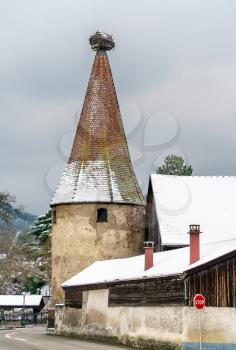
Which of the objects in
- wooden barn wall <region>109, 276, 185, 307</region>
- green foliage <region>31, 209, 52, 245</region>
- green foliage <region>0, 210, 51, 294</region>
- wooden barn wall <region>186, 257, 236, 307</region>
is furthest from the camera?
green foliage <region>31, 209, 52, 245</region>

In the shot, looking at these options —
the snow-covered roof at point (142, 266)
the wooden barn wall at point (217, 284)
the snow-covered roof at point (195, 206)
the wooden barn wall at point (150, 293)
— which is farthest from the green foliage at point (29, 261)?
the wooden barn wall at point (217, 284)

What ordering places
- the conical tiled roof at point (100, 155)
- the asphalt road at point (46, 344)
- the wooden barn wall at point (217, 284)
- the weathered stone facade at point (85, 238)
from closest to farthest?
the wooden barn wall at point (217, 284)
the asphalt road at point (46, 344)
the weathered stone facade at point (85, 238)
the conical tiled roof at point (100, 155)

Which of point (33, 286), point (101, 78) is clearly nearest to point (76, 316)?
point (101, 78)

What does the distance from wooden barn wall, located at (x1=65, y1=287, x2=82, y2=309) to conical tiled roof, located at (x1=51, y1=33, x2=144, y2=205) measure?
6.51 meters

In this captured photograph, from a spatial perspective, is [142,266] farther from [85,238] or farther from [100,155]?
[100,155]

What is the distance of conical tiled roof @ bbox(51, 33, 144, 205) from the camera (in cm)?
4400

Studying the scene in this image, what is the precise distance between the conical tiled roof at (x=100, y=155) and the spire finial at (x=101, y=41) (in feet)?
1.41

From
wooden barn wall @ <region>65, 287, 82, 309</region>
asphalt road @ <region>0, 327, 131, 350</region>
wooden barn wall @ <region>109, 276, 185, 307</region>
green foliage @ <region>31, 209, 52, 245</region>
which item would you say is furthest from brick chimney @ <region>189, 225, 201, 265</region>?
green foliage @ <region>31, 209, 52, 245</region>

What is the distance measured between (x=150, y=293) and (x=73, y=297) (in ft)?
34.8

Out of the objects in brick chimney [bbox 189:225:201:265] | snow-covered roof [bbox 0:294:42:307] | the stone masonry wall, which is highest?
snow-covered roof [bbox 0:294:42:307]

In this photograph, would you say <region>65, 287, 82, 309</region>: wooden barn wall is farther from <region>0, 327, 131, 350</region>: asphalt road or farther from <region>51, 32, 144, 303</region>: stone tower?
<region>0, 327, 131, 350</region>: asphalt road

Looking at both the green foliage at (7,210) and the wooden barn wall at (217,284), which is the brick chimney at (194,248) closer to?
the wooden barn wall at (217,284)

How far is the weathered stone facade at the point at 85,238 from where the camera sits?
43.0m

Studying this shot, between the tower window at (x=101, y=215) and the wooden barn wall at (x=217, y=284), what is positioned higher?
the tower window at (x=101, y=215)
